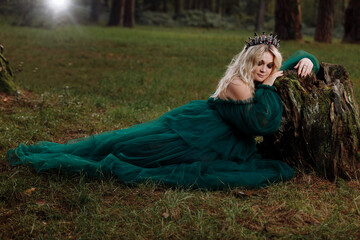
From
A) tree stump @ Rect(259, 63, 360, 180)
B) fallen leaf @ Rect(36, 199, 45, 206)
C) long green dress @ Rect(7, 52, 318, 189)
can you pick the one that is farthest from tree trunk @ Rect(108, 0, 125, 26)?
fallen leaf @ Rect(36, 199, 45, 206)

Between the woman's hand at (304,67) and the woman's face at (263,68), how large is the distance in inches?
12.8

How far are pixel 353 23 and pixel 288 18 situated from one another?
3.71 meters

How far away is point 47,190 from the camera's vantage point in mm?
3869

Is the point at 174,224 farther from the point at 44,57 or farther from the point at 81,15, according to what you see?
the point at 81,15

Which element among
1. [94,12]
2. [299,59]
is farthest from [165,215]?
[94,12]

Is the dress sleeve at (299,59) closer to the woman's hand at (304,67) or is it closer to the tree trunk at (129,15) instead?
the woman's hand at (304,67)

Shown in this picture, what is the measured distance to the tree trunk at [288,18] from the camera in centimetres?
1457

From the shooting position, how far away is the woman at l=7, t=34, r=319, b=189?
13.4 ft

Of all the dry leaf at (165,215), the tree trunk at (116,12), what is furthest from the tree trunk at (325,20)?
the dry leaf at (165,215)

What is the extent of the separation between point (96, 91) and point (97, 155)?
485 cm

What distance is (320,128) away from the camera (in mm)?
4172

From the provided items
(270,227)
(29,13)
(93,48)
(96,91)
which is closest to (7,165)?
(270,227)

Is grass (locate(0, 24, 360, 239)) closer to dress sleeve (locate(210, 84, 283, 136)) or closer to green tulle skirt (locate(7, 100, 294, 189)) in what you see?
green tulle skirt (locate(7, 100, 294, 189))

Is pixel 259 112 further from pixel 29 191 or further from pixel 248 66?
pixel 29 191
